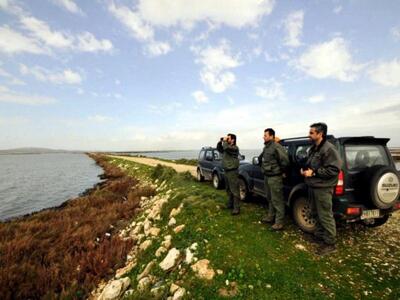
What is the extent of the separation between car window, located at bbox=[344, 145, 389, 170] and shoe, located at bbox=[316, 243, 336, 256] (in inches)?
62.8

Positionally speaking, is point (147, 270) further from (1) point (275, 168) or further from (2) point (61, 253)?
(1) point (275, 168)

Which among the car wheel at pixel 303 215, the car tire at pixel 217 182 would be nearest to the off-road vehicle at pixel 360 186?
the car wheel at pixel 303 215

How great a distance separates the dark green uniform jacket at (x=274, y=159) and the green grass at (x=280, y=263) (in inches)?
58.8

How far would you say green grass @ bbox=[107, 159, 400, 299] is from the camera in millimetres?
3670

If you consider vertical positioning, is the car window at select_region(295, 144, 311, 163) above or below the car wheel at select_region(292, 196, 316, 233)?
above

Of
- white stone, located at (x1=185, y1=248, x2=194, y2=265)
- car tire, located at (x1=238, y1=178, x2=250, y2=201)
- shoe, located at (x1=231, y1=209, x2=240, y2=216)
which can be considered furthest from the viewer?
car tire, located at (x1=238, y1=178, x2=250, y2=201)

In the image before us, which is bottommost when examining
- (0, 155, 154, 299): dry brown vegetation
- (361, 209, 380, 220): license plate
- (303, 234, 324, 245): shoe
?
(0, 155, 154, 299): dry brown vegetation

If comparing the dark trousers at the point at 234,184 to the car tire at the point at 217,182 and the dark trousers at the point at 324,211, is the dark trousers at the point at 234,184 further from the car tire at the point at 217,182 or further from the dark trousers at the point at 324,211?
the car tire at the point at 217,182

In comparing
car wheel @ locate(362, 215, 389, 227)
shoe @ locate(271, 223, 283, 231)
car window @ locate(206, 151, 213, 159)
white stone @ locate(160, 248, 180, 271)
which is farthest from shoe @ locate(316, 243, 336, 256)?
car window @ locate(206, 151, 213, 159)

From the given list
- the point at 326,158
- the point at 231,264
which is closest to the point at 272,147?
the point at 326,158

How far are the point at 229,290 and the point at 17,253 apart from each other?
21.3 ft

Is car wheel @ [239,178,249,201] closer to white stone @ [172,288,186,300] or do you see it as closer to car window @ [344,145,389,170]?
car window @ [344,145,389,170]

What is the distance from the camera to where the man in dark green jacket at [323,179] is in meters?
4.30

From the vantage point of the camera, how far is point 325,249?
4586 mm
